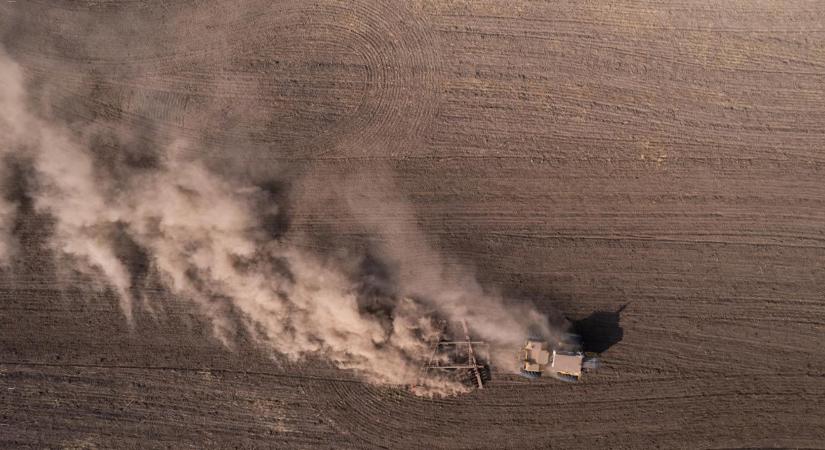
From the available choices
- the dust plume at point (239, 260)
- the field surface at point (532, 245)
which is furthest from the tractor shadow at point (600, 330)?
the dust plume at point (239, 260)

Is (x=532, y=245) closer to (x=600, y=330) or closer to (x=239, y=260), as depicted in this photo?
(x=600, y=330)

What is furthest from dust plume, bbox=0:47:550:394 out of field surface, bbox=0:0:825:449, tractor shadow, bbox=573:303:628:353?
tractor shadow, bbox=573:303:628:353

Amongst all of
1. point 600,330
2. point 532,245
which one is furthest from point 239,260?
point 600,330

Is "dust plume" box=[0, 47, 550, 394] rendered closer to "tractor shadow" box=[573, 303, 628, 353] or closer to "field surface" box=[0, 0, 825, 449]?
"field surface" box=[0, 0, 825, 449]

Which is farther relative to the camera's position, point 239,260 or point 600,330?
point 600,330

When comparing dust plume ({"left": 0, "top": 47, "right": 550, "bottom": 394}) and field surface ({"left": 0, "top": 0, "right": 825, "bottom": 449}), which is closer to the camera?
dust plume ({"left": 0, "top": 47, "right": 550, "bottom": 394})
